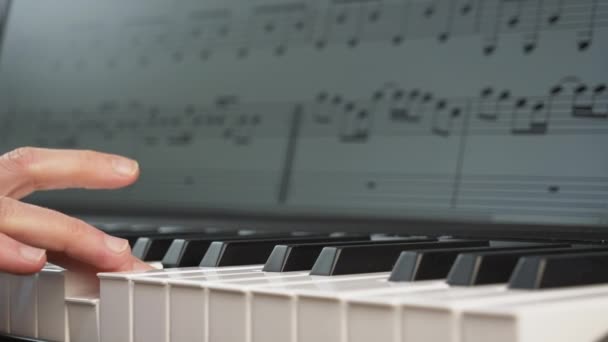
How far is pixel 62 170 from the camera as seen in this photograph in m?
1.24

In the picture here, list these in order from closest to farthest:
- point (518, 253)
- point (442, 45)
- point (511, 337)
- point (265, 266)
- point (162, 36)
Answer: point (511, 337)
point (518, 253)
point (265, 266)
point (442, 45)
point (162, 36)

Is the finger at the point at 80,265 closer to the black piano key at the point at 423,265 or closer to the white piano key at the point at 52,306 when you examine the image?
the white piano key at the point at 52,306

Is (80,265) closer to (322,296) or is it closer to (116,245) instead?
(116,245)

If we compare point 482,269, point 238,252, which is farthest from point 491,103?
point 482,269

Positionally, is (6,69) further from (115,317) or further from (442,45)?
(115,317)

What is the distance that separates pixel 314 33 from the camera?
5.26 ft

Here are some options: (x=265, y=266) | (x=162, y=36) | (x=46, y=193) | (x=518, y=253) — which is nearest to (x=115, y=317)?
(x=265, y=266)

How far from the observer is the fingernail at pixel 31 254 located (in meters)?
1.04

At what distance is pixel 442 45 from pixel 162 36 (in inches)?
26.0

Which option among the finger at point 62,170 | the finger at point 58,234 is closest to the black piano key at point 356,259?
the finger at point 58,234

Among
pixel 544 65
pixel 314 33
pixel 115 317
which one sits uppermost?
pixel 314 33

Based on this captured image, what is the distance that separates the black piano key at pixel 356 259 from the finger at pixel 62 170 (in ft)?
1.14

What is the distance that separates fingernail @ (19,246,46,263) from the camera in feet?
3.40

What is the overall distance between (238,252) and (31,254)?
0.24 m
